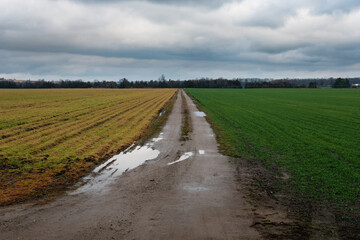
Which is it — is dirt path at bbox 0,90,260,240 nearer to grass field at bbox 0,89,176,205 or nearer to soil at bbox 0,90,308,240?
soil at bbox 0,90,308,240

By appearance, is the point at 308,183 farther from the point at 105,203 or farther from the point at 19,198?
the point at 19,198

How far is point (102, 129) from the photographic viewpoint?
19.2 metres

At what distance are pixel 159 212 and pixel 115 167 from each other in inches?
182

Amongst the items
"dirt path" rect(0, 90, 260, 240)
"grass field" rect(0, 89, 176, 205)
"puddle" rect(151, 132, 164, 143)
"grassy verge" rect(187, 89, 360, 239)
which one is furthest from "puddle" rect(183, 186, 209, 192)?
"puddle" rect(151, 132, 164, 143)

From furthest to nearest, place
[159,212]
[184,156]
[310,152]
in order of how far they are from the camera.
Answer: [310,152] < [184,156] < [159,212]

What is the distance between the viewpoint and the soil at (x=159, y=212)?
5668 mm

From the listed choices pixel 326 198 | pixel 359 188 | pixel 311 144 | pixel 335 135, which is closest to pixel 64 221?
pixel 326 198

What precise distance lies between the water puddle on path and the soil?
0.29 metres

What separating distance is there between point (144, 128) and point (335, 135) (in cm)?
1253

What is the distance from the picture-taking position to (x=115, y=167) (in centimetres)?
1077

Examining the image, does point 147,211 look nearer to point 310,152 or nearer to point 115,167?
point 115,167

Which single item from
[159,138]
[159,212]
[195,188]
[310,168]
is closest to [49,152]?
[159,138]

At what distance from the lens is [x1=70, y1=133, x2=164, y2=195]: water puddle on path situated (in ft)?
28.2

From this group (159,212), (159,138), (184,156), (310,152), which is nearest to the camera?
(159,212)
